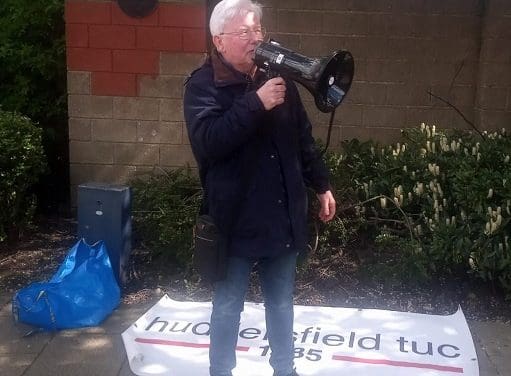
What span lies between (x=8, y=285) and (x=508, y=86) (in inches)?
161

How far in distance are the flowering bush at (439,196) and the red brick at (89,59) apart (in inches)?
76.5

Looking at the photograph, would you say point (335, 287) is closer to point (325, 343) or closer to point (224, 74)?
point (325, 343)

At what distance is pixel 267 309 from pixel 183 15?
314 cm

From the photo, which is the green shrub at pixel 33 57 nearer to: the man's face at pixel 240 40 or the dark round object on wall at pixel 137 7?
the dark round object on wall at pixel 137 7

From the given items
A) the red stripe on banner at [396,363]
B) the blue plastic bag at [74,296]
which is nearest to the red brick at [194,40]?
the blue plastic bag at [74,296]

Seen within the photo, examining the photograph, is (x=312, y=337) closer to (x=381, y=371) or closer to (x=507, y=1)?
(x=381, y=371)

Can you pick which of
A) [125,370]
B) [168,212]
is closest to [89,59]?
[168,212]

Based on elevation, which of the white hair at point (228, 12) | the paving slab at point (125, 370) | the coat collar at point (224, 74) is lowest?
the paving slab at point (125, 370)

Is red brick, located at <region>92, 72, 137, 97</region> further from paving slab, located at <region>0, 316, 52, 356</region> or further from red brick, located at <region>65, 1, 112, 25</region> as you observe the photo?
paving slab, located at <region>0, 316, 52, 356</region>

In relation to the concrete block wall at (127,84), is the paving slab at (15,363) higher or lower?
lower

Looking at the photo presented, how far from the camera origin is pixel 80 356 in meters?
3.80

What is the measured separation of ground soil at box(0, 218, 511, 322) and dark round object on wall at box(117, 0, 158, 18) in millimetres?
1869

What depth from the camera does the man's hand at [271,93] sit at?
2.74 meters

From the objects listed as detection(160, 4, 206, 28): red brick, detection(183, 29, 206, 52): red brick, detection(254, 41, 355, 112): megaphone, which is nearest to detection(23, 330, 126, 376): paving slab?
detection(254, 41, 355, 112): megaphone
